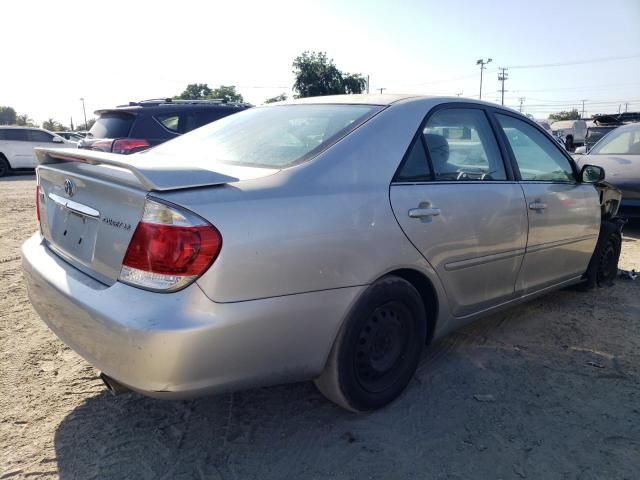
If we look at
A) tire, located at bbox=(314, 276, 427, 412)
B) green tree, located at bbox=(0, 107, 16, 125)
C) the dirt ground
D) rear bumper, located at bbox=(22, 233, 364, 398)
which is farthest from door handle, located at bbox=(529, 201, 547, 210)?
green tree, located at bbox=(0, 107, 16, 125)

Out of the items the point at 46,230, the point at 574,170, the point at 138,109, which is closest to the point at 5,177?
Result: the point at 138,109

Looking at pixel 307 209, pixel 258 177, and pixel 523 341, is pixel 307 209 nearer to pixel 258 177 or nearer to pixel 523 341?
pixel 258 177

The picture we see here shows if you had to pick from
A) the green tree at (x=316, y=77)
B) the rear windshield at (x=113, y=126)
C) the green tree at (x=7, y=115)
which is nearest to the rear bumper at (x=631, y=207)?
the rear windshield at (x=113, y=126)

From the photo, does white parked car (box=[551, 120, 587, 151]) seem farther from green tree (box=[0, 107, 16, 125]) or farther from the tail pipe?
green tree (box=[0, 107, 16, 125])

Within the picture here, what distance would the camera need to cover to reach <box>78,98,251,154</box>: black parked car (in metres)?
7.63

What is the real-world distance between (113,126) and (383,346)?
6.73 meters

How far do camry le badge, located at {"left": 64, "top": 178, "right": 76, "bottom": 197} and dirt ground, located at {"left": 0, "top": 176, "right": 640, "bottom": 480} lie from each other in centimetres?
111

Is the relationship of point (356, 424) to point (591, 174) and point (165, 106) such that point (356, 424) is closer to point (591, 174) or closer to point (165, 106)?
point (591, 174)

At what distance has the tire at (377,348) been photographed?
8.08ft

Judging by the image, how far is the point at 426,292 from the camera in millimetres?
2891

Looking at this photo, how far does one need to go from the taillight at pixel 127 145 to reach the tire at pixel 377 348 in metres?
5.89

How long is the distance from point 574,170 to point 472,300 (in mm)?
1677

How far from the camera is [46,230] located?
2.80 metres

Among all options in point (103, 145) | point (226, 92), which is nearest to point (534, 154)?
point (103, 145)
